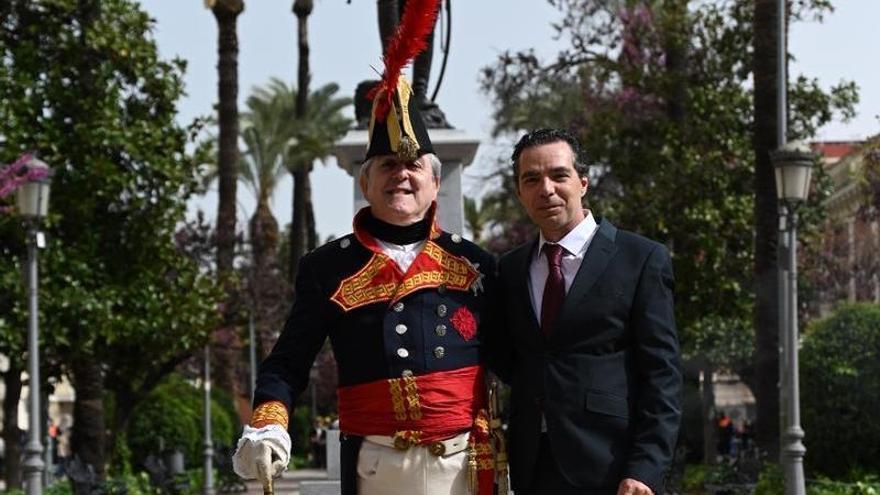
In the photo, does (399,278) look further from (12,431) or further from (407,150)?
(12,431)

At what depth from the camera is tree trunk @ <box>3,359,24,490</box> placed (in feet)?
73.6

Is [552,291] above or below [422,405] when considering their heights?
above

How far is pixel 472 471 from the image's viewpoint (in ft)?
17.3

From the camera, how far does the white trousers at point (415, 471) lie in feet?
17.3

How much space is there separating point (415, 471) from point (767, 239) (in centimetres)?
1541

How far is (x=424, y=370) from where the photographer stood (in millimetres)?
5344

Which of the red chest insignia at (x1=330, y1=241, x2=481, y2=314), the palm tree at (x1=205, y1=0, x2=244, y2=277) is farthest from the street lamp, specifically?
the palm tree at (x1=205, y1=0, x2=244, y2=277)

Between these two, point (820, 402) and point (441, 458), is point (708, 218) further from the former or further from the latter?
point (441, 458)

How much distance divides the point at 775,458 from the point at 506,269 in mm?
15012

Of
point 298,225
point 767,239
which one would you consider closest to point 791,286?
point 767,239

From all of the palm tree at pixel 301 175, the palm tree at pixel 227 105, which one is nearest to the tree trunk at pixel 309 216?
the palm tree at pixel 301 175

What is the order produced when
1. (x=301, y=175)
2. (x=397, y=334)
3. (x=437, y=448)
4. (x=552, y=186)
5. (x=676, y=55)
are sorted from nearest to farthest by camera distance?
(x=552, y=186) → (x=437, y=448) → (x=397, y=334) → (x=676, y=55) → (x=301, y=175)

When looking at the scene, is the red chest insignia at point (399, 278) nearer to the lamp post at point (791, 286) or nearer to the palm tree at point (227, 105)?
the lamp post at point (791, 286)

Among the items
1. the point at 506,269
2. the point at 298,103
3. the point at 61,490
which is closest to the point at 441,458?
the point at 506,269
